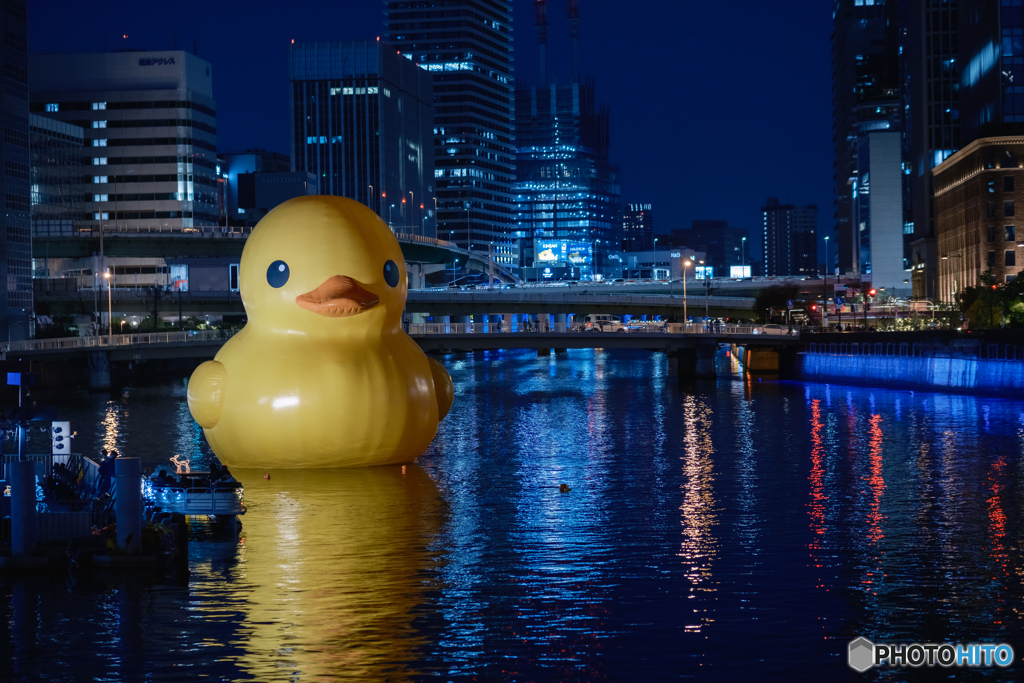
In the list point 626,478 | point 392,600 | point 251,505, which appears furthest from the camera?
point 626,478

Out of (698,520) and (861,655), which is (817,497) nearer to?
(698,520)

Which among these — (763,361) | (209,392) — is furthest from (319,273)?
(763,361)

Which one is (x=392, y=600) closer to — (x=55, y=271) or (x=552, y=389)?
(x=552, y=389)

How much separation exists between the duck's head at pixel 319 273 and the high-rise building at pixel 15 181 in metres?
75.4

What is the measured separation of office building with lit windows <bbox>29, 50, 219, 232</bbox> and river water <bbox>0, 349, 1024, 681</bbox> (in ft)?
421

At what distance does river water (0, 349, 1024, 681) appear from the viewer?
1562cm

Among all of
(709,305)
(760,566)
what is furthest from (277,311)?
(709,305)

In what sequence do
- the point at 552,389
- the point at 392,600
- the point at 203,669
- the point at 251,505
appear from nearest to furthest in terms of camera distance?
the point at 203,669, the point at 392,600, the point at 251,505, the point at 552,389

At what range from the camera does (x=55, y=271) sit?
146500mm

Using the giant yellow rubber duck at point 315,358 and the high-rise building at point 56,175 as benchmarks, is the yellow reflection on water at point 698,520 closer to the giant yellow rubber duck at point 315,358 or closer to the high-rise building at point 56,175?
the giant yellow rubber duck at point 315,358

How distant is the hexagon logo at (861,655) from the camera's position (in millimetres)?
15151

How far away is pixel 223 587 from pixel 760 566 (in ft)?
29.9

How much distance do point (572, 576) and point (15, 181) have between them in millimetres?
91519

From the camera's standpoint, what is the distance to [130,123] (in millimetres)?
159875
